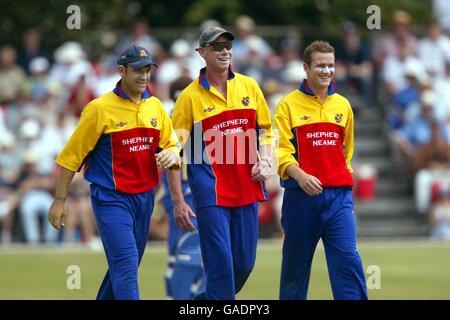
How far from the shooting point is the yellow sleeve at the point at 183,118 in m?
11.0

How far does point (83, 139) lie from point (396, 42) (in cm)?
1483

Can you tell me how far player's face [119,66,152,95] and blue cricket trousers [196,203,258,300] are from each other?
121 cm

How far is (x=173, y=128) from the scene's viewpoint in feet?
36.3

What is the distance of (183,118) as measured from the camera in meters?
11.1

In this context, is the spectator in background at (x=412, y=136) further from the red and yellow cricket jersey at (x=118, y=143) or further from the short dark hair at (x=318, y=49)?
the red and yellow cricket jersey at (x=118, y=143)

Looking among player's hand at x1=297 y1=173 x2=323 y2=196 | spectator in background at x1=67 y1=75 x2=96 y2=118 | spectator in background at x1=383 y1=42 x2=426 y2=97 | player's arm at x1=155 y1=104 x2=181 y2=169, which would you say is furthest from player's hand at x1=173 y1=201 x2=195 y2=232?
spectator in background at x1=383 y1=42 x2=426 y2=97

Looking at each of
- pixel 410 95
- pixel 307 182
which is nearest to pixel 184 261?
pixel 307 182

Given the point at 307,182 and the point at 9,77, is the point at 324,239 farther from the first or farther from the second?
the point at 9,77

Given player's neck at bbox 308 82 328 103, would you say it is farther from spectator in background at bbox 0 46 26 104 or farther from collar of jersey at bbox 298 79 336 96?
spectator in background at bbox 0 46 26 104

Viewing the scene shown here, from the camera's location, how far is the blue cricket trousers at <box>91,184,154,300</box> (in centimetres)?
1055

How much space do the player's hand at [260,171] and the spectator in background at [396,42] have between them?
14079 mm
